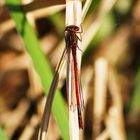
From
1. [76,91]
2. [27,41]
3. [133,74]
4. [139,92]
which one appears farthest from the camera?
[133,74]

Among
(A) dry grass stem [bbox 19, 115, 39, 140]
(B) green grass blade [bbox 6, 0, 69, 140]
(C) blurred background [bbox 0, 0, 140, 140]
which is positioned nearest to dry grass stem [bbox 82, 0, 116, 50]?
(C) blurred background [bbox 0, 0, 140, 140]

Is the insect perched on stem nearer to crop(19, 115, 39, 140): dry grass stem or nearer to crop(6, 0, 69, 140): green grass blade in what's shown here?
crop(6, 0, 69, 140): green grass blade

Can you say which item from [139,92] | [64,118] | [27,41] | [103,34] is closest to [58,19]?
[103,34]

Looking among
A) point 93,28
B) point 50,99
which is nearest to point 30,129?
point 93,28

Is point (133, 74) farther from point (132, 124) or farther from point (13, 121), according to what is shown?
point (13, 121)

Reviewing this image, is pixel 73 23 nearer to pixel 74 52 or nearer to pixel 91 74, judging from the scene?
pixel 74 52

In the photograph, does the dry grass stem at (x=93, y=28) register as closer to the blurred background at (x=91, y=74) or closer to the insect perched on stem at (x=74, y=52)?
the blurred background at (x=91, y=74)
